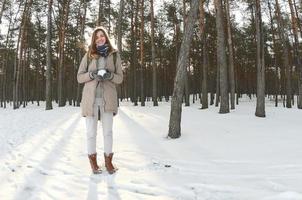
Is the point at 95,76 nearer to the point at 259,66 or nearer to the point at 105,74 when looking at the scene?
the point at 105,74

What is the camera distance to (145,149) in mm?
7680

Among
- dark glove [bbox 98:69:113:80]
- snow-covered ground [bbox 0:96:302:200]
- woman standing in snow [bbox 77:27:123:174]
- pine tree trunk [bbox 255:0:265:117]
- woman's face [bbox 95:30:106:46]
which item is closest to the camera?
snow-covered ground [bbox 0:96:302:200]

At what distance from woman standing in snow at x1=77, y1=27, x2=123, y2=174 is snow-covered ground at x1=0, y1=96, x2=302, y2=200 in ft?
1.44

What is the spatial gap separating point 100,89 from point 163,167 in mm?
1765

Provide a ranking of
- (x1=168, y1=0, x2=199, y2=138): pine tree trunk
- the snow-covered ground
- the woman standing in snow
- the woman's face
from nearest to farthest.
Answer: the snow-covered ground, the woman standing in snow, the woman's face, (x1=168, y1=0, x2=199, y2=138): pine tree trunk

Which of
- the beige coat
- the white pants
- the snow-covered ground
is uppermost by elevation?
the beige coat

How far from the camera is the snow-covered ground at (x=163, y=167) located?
4633mm

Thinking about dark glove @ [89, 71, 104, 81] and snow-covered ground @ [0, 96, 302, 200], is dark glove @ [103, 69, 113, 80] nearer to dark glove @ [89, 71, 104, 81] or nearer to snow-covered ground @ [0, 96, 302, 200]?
dark glove @ [89, 71, 104, 81]

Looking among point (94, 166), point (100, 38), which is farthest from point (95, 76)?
point (94, 166)

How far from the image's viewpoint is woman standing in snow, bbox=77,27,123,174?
18.4 feet

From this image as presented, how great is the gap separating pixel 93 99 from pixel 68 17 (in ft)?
84.8

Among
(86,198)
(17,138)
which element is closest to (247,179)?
(86,198)

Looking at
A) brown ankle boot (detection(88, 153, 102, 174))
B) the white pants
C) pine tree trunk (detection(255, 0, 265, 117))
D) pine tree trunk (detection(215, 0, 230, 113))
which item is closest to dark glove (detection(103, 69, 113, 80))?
the white pants

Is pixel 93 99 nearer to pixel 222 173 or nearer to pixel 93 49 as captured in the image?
pixel 93 49
